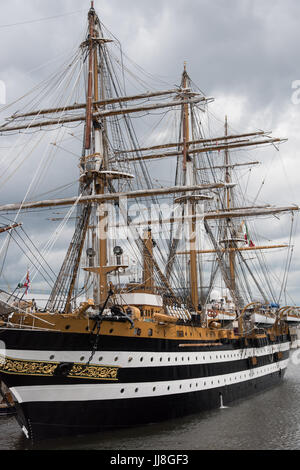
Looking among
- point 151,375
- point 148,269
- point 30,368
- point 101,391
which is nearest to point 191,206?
point 148,269

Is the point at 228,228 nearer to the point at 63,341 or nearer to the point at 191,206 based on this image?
the point at 191,206

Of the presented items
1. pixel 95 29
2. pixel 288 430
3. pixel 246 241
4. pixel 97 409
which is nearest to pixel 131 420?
pixel 97 409

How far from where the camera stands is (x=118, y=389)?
17812mm

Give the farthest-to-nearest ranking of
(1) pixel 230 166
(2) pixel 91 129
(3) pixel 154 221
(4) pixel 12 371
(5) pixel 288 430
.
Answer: (1) pixel 230 166 < (3) pixel 154 221 < (2) pixel 91 129 < (5) pixel 288 430 < (4) pixel 12 371

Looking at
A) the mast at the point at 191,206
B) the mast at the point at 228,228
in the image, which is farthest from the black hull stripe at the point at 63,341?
the mast at the point at 228,228

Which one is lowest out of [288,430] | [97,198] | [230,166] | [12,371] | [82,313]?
[288,430]

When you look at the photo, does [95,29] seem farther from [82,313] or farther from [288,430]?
[288,430]

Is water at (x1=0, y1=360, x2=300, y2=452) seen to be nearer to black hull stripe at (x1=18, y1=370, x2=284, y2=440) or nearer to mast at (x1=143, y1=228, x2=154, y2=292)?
black hull stripe at (x1=18, y1=370, x2=284, y2=440)

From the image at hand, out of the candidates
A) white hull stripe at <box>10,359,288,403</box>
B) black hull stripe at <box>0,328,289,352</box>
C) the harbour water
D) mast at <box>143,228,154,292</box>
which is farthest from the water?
mast at <box>143,228,154,292</box>

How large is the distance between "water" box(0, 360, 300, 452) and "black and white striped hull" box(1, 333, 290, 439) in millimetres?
→ 398

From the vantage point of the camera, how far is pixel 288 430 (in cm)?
2008

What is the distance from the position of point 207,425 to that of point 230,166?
1201 inches

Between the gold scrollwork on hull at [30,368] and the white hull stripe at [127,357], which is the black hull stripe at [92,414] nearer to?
the gold scrollwork on hull at [30,368]

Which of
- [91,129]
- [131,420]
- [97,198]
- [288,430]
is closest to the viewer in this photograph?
[131,420]
